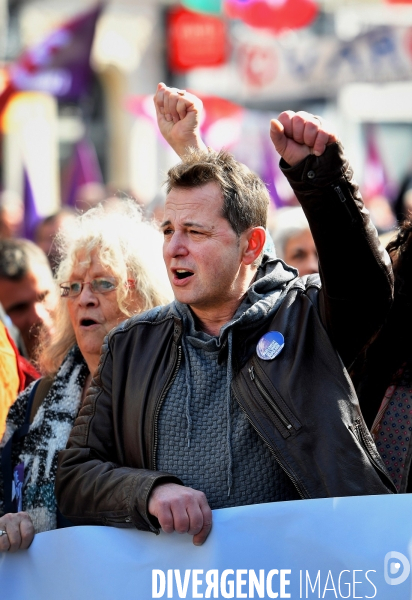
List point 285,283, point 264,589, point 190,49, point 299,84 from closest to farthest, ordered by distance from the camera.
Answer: point 264,589, point 285,283, point 299,84, point 190,49

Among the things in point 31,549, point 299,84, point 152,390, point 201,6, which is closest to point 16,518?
point 31,549

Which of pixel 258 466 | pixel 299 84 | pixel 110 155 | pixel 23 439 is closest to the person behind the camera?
pixel 258 466

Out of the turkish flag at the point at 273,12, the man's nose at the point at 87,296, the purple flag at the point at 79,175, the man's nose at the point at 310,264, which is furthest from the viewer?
the turkish flag at the point at 273,12

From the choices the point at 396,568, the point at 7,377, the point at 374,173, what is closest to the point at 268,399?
the point at 396,568

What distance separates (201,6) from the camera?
15109mm

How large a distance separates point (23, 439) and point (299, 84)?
8385mm

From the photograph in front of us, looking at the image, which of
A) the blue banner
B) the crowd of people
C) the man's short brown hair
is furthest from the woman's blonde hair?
the blue banner

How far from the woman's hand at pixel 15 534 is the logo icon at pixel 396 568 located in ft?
3.11

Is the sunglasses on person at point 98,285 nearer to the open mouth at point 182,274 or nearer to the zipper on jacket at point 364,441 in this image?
the open mouth at point 182,274

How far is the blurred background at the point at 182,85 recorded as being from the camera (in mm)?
10492

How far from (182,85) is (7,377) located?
53.9 ft

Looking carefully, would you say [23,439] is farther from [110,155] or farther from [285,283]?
[110,155]

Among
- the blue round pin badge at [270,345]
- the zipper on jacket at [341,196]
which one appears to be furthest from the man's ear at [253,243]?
the zipper on jacket at [341,196]

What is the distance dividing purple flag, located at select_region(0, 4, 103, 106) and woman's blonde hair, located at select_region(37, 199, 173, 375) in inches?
276
